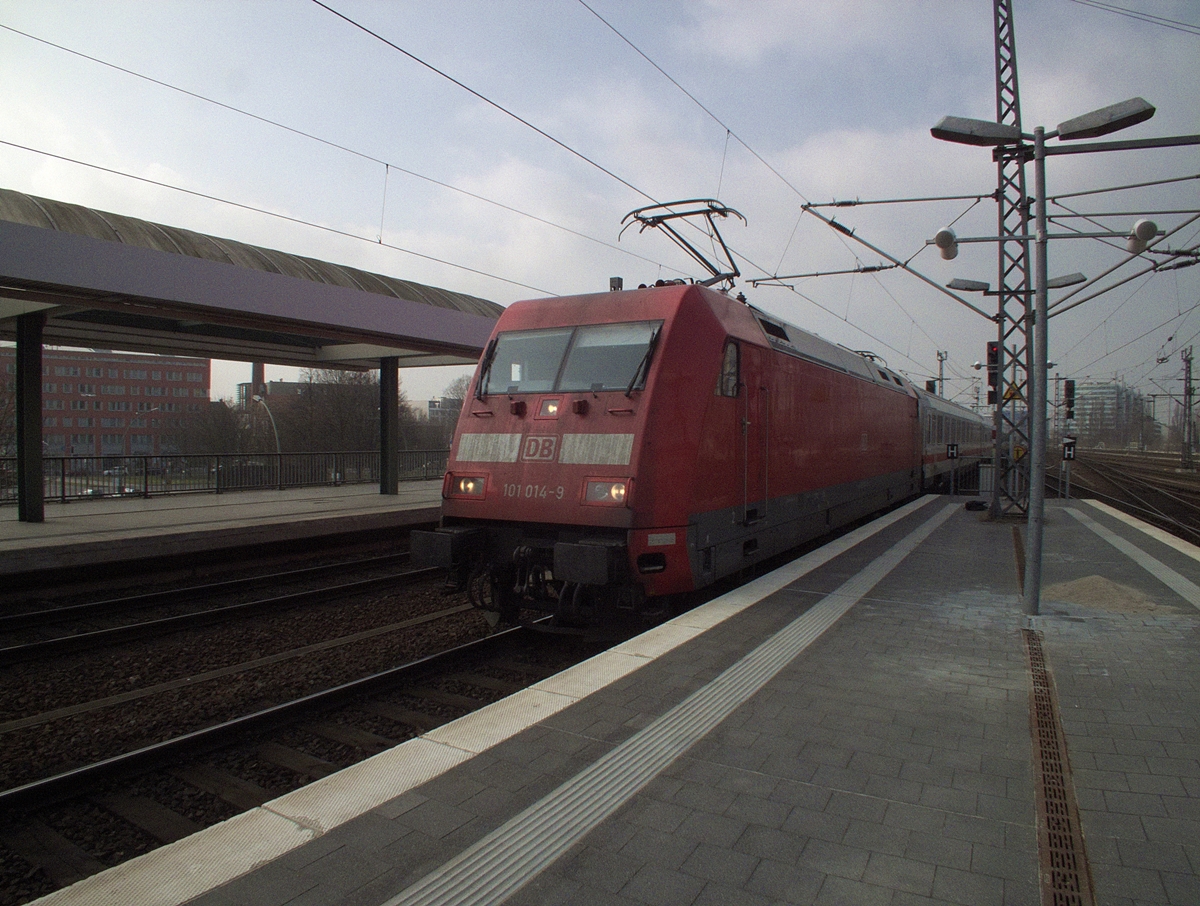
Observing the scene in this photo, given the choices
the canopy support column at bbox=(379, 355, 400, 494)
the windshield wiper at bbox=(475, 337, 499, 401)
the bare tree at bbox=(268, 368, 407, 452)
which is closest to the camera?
the windshield wiper at bbox=(475, 337, 499, 401)

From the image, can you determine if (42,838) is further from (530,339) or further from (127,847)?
(530,339)

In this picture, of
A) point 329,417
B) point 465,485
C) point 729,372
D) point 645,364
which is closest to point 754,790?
point 645,364

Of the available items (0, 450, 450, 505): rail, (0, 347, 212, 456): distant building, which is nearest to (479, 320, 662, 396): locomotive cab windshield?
(0, 450, 450, 505): rail

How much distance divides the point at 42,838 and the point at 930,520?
14683mm

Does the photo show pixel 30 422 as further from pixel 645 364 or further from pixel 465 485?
pixel 645 364

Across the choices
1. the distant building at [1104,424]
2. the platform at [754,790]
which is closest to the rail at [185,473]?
the platform at [754,790]

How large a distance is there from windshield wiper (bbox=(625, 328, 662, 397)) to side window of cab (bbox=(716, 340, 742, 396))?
30.9 inches

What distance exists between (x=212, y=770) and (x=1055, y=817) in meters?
4.69

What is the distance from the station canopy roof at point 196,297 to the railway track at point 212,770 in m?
7.43

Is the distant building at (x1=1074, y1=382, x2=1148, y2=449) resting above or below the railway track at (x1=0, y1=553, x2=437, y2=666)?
above

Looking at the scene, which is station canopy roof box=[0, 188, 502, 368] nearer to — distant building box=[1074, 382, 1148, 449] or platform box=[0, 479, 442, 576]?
platform box=[0, 479, 442, 576]

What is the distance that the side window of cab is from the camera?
717 centimetres

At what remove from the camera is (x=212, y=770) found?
4.68 m

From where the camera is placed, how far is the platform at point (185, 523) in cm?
1020
